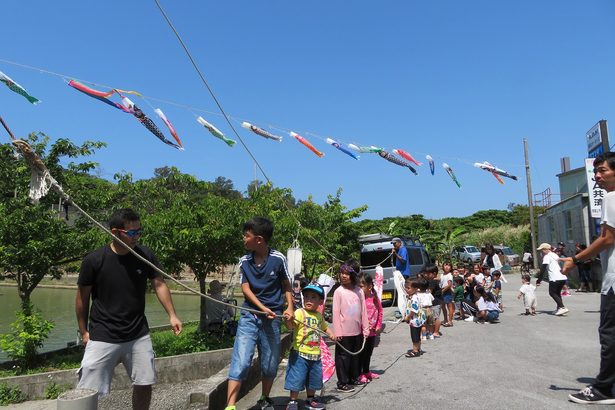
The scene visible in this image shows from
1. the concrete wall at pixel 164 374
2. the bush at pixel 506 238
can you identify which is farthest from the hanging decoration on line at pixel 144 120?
the bush at pixel 506 238

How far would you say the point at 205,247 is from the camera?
9945mm

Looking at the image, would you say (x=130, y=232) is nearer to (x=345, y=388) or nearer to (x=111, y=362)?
(x=111, y=362)

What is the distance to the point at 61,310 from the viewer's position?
2247 cm

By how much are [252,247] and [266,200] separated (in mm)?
8289

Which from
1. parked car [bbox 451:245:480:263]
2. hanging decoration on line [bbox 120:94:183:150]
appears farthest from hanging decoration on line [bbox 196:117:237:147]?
parked car [bbox 451:245:480:263]

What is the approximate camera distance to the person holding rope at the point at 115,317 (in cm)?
364

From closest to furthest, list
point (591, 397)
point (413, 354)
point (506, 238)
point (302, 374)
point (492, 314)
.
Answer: point (591, 397)
point (302, 374)
point (413, 354)
point (492, 314)
point (506, 238)

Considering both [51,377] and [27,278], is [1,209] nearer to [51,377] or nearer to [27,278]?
[27,278]

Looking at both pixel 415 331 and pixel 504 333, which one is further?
pixel 504 333

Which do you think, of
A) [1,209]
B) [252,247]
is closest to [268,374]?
[252,247]

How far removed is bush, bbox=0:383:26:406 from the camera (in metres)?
7.58

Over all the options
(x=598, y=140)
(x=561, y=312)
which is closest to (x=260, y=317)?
(x=561, y=312)

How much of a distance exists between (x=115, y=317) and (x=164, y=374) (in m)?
5.01

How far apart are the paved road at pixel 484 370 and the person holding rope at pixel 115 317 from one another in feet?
5.53
